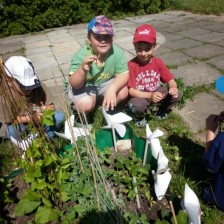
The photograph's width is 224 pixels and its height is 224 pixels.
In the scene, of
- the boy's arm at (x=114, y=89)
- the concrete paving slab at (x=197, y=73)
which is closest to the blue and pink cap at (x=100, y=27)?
the boy's arm at (x=114, y=89)

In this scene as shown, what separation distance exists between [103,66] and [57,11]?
6.56m

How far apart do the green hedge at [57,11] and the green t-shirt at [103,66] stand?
630cm

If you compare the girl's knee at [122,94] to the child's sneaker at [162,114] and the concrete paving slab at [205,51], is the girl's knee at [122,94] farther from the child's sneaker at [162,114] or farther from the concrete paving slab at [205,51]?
the concrete paving slab at [205,51]

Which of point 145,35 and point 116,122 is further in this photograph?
point 145,35

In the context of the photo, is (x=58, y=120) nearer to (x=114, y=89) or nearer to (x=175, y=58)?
(x=114, y=89)

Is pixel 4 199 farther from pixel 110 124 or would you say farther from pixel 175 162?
pixel 175 162

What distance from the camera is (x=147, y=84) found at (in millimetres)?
3057

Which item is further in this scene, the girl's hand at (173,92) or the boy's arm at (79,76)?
the girl's hand at (173,92)

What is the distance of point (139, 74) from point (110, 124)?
94 centimetres

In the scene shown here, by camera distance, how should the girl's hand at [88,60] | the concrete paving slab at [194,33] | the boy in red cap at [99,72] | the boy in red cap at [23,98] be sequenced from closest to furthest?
the boy in red cap at [23,98] < the girl's hand at [88,60] < the boy in red cap at [99,72] < the concrete paving slab at [194,33]

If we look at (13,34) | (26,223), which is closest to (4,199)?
(26,223)

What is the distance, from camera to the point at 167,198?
1940 millimetres

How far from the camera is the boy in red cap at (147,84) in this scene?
289cm

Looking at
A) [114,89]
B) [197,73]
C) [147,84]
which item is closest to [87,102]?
[114,89]
